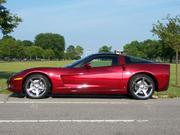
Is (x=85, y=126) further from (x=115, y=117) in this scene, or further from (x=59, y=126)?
(x=115, y=117)

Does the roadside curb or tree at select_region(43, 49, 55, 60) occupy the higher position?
tree at select_region(43, 49, 55, 60)

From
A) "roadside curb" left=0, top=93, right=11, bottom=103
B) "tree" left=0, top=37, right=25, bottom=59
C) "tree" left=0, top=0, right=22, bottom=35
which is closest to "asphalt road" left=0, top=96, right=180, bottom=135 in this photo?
"roadside curb" left=0, top=93, right=11, bottom=103

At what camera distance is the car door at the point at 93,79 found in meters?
12.1

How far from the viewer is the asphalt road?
7297 mm

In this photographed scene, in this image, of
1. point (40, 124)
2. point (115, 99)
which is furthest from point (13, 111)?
point (115, 99)

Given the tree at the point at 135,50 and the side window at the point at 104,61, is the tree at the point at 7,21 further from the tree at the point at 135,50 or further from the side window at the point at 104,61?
the tree at the point at 135,50

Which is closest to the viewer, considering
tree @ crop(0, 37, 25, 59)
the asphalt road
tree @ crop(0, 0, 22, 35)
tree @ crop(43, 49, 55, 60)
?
the asphalt road

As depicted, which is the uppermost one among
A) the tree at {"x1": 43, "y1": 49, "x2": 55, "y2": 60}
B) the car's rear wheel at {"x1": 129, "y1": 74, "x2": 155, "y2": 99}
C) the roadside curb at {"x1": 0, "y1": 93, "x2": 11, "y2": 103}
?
the tree at {"x1": 43, "y1": 49, "x2": 55, "y2": 60}

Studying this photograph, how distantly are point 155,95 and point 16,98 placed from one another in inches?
163

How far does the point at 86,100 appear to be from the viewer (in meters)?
11.7

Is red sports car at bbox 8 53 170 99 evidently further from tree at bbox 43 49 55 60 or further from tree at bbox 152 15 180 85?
tree at bbox 43 49 55 60

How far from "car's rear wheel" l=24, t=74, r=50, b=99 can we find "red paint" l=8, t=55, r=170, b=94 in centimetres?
12

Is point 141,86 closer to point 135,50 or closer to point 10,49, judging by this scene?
point 10,49

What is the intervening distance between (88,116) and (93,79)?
11.1 feet
